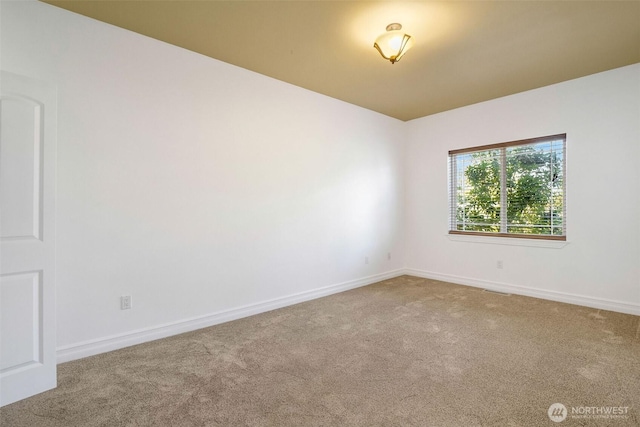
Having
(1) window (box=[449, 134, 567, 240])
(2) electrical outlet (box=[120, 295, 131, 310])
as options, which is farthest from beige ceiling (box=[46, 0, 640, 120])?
(2) electrical outlet (box=[120, 295, 131, 310])

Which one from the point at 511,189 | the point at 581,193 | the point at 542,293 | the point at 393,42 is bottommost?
the point at 542,293

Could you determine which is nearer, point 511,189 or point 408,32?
point 408,32

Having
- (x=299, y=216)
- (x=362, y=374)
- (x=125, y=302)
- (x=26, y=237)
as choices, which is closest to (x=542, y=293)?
(x=362, y=374)

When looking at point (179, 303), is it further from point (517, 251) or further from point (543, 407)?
point (517, 251)

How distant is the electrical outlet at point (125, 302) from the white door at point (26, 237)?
60 cm

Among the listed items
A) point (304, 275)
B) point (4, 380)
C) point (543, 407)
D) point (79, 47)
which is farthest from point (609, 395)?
point (79, 47)

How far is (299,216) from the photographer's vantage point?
156 inches

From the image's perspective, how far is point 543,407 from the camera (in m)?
1.84

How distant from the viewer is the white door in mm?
1913

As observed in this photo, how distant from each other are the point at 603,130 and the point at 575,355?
2696 mm

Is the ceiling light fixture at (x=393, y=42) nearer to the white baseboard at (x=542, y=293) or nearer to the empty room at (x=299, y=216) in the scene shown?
the empty room at (x=299, y=216)

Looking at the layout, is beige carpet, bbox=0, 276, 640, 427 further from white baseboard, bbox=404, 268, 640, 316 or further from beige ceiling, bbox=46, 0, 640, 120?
beige ceiling, bbox=46, 0, 640, 120

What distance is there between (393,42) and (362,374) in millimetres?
2702

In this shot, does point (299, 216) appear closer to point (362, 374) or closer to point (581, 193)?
point (362, 374)
